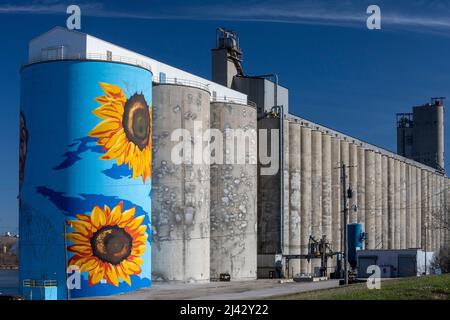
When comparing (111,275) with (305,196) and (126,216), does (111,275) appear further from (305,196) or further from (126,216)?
(305,196)

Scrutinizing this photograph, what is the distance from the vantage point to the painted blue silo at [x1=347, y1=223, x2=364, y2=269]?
291 ft

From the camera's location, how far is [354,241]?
8975cm

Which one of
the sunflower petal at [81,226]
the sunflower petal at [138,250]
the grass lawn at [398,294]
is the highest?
the sunflower petal at [81,226]

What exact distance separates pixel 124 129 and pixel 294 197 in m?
36.5

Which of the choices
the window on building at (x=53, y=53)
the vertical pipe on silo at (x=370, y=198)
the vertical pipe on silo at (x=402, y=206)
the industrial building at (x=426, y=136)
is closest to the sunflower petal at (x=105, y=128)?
the window on building at (x=53, y=53)

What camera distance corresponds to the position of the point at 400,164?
127 m

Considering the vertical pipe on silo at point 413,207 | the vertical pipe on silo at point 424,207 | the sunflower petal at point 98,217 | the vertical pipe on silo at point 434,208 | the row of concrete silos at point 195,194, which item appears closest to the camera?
the sunflower petal at point 98,217

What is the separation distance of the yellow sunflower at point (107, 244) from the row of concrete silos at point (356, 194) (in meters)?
29.9

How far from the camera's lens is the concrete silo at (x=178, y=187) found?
68375 mm

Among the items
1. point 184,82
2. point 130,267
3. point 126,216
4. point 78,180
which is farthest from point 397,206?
point 78,180

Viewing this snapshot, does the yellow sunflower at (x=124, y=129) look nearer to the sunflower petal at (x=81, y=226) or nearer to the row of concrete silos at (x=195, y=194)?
the row of concrete silos at (x=195, y=194)

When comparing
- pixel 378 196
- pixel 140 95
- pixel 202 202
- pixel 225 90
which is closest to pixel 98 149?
pixel 140 95

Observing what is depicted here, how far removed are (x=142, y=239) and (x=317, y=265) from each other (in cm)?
3935

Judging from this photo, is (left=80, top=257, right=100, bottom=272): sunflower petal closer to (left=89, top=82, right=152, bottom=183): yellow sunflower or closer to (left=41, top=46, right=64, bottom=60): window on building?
(left=89, top=82, right=152, bottom=183): yellow sunflower
